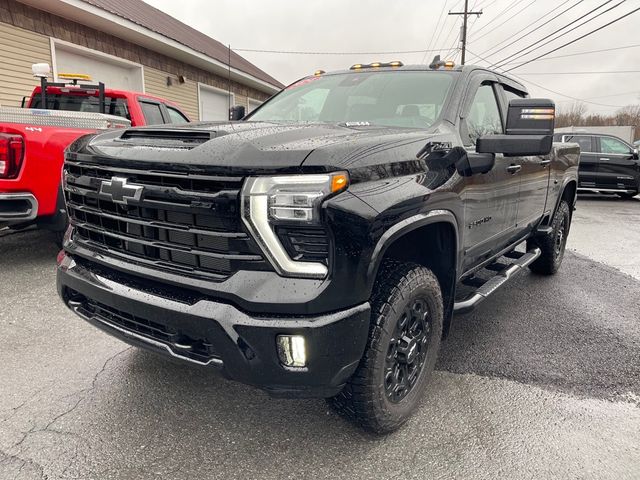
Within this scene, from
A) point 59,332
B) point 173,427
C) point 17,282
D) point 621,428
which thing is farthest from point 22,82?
point 621,428

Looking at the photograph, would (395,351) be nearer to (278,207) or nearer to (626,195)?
(278,207)

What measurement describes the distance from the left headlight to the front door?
1.20 meters

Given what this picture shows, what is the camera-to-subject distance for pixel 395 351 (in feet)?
7.57

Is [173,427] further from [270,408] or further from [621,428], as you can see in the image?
[621,428]

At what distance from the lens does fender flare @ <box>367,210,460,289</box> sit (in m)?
1.97

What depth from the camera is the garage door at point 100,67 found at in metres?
10.0

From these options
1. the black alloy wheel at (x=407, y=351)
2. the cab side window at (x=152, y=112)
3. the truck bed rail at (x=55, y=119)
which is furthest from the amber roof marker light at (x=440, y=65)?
the cab side window at (x=152, y=112)

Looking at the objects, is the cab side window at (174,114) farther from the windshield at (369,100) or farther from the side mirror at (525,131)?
the side mirror at (525,131)

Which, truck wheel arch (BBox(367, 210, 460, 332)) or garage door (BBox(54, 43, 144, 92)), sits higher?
garage door (BBox(54, 43, 144, 92))

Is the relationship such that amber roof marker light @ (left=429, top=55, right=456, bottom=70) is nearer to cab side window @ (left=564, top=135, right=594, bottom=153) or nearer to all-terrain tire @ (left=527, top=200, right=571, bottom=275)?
all-terrain tire @ (left=527, top=200, right=571, bottom=275)

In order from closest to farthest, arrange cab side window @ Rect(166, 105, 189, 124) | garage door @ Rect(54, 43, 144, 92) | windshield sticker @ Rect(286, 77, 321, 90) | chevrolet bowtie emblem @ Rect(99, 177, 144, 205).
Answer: chevrolet bowtie emblem @ Rect(99, 177, 144, 205), windshield sticker @ Rect(286, 77, 321, 90), cab side window @ Rect(166, 105, 189, 124), garage door @ Rect(54, 43, 144, 92)

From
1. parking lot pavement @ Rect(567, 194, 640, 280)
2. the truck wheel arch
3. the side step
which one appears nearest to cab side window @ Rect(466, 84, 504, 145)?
the truck wheel arch

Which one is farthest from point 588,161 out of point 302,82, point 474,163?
point 474,163

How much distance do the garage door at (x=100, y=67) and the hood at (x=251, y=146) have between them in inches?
358
